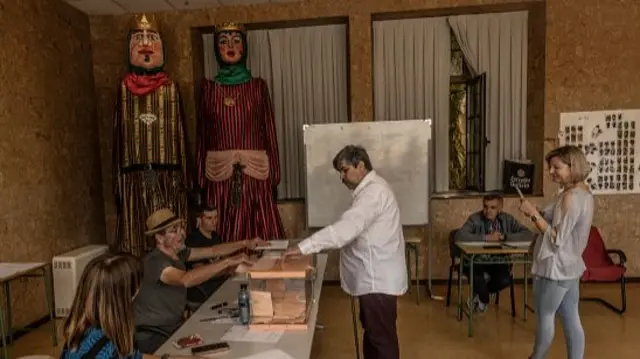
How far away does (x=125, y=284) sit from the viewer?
1230 mm

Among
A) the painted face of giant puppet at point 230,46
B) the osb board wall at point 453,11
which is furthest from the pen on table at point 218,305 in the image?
the painted face of giant puppet at point 230,46

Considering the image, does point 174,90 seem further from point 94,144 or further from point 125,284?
point 125,284

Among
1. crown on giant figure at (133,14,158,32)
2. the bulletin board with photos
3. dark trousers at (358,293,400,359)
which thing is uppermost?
crown on giant figure at (133,14,158,32)

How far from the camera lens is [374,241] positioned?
212 cm

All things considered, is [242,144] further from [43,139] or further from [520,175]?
[520,175]

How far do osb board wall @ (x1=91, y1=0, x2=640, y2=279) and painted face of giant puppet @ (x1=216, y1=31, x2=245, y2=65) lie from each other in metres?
0.50

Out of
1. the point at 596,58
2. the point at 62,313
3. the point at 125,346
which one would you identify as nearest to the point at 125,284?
the point at 125,346

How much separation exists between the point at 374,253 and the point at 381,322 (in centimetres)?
36

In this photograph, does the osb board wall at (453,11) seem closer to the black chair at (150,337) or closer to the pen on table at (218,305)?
the pen on table at (218,305)

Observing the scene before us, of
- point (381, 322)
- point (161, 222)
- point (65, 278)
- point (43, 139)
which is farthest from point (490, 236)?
point (43, 139)

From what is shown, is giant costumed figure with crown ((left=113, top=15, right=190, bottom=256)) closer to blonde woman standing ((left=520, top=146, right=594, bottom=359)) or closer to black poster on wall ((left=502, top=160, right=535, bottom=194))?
blonde woman standing ((left=520, top=146, right=594, bottom=359))

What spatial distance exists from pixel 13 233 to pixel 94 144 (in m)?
1.37

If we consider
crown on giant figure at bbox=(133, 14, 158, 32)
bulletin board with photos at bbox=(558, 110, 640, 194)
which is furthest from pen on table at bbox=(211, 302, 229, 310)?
bulletin board with photos at bbox=(558, 110, 640, 194)

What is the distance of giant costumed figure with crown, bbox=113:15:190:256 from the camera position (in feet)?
12.5
